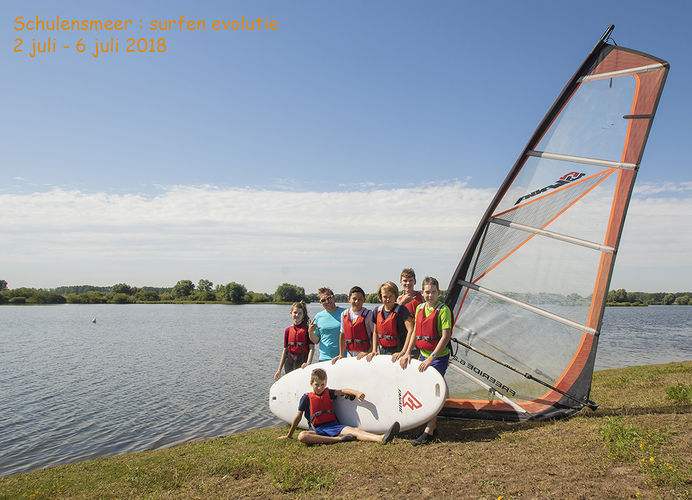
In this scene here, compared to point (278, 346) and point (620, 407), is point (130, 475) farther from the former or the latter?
point (278, 346)

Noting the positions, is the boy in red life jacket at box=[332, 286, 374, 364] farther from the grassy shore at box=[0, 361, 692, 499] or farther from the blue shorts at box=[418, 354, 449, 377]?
the grassy shore at box=[0, 361, 692, 499]

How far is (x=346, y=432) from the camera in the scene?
5219mm

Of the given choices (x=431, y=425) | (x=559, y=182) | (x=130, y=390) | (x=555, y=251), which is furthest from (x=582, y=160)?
(x=130, y=390)

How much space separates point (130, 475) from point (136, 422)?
4643 mm

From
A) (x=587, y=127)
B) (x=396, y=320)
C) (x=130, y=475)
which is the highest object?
(x=587, y=127)

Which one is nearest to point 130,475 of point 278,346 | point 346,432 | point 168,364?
point 346,432

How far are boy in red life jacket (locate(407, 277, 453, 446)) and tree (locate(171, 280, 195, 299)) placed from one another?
9391 centimetres

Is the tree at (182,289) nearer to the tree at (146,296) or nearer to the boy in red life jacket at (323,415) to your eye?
the tree at (146,296)

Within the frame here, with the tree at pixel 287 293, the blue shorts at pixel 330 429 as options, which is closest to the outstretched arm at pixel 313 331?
the blue shorts at pixel 330 429

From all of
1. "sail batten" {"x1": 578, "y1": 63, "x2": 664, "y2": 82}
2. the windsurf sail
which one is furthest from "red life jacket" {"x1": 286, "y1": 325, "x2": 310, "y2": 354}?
"sail batten" {"x1": 578, "y1": 63, "x2": 664, "y2": 82}

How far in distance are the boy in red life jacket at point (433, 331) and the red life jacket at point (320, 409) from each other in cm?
113

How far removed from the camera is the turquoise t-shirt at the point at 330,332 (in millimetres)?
6188

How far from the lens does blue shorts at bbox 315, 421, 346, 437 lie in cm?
526

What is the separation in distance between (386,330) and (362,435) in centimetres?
126
